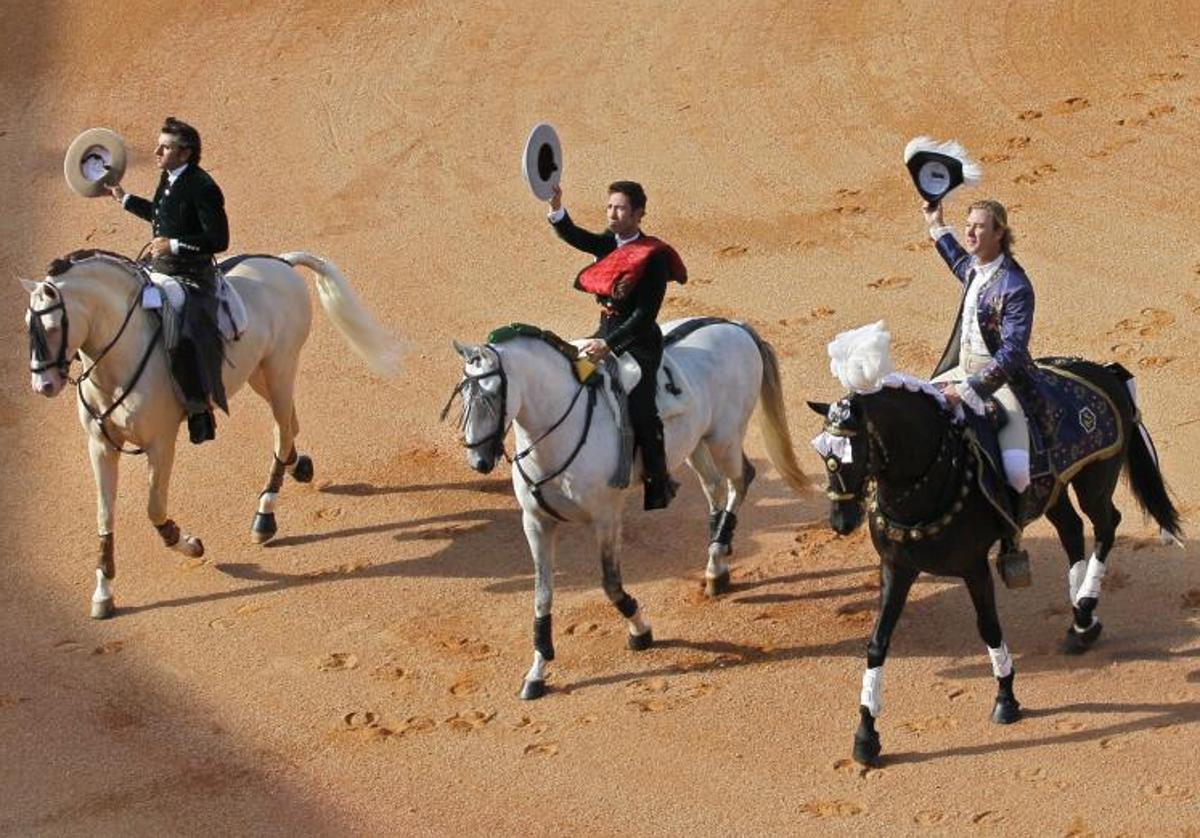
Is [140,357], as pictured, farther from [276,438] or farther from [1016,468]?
[1016,468]

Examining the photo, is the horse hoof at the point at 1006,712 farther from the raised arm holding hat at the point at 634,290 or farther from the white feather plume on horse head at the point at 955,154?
the white feather plume on horse head at the point at 955,154

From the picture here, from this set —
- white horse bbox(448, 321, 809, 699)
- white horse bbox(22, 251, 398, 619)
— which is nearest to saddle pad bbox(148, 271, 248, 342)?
white horse bbox(22, 251, 398, 619)

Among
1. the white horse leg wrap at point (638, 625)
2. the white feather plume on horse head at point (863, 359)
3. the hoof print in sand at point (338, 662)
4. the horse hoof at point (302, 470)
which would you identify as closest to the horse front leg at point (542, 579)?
the white horse leg wrap at point (638, 625)

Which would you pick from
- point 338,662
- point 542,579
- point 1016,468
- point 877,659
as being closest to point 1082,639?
point 1016,468

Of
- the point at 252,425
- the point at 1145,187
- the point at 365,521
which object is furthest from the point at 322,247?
the point at 1145,187

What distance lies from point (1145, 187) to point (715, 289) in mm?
4258

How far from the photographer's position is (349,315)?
1373 cm

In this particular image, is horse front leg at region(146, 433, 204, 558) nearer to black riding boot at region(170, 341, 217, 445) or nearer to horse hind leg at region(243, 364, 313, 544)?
black riding boot at region(170, 341, 217, 445)

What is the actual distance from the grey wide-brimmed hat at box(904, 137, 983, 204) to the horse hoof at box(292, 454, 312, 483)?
213 inches

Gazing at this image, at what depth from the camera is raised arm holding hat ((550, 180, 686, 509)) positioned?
10609mm

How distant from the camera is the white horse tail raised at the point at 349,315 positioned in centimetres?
1370

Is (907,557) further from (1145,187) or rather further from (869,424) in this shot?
(1145,187)

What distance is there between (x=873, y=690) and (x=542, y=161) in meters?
3.60

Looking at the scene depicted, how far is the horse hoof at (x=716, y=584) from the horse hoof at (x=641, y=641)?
0.73 metres
